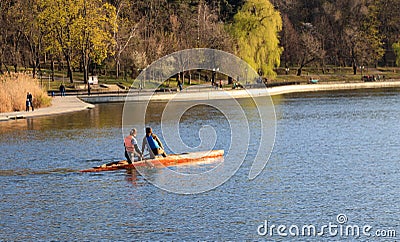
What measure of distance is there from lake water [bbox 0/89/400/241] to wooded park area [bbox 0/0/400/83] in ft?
146

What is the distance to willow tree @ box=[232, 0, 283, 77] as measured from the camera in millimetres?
98938

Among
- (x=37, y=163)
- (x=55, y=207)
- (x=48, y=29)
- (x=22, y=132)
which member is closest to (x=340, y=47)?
(x=48, y=29)

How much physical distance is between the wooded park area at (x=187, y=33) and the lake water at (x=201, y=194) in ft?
146

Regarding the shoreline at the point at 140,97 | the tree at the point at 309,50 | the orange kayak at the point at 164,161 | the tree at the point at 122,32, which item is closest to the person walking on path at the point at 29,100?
the shoreline at the point at 140,97

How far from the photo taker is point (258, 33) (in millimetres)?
99438

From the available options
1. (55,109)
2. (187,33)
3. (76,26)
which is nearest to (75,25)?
(76,26)

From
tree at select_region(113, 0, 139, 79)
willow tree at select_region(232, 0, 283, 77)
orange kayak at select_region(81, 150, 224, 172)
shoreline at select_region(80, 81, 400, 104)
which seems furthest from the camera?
willow tree at select_region(232, 0, 283, 77)

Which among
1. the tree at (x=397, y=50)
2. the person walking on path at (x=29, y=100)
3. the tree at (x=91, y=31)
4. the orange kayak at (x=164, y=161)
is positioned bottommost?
the orange kayak at (x=164, y=161)

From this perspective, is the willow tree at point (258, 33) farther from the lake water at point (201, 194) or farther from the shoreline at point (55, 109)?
the lake water at point (201, 194)

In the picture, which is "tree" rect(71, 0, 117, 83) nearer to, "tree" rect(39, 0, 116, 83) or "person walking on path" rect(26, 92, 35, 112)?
"tree" rect(39, 0, 116, 83)

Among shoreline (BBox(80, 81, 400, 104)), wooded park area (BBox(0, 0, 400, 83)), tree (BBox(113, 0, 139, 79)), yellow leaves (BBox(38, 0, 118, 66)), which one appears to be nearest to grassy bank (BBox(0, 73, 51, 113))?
shoreline (BBox(80, 81, 400, 104))

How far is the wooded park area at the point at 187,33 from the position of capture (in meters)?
86.0

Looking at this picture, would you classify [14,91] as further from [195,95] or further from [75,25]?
[75,25]

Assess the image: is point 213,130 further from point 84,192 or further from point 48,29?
point 48,29
